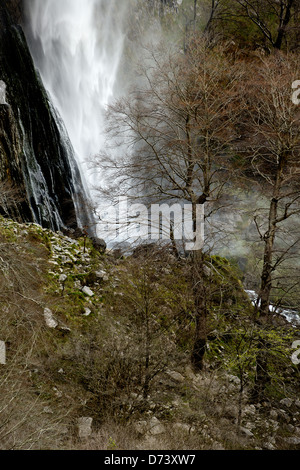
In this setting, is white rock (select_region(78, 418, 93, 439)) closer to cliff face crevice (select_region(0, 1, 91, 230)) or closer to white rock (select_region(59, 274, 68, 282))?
white rock (select_region(59, 274, 68, 282))

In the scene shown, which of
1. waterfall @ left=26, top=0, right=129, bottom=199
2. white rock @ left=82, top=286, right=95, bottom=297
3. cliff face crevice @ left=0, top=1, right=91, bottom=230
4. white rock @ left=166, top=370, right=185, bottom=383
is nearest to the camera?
white rock @ left=166, top=370, right=185, bottom=383

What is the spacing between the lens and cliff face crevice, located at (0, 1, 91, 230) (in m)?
9.78

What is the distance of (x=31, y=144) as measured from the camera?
1173cm

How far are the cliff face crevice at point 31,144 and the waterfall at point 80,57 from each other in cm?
222

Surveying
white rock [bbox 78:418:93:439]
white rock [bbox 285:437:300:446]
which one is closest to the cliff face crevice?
white rock [bbox 78:418:93:439]

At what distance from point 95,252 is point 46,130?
312 inches

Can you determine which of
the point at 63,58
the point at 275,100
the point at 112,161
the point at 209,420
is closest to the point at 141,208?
the point at 112,161

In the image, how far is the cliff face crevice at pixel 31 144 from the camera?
9.78 metres

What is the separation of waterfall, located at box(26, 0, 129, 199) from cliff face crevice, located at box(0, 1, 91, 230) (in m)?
2.22

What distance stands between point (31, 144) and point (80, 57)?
9.99 m

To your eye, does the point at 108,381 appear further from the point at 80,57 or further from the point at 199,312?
the point at 80,57

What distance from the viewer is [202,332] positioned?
17.8 feet

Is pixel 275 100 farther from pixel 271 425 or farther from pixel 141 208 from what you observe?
pixel 271 425
